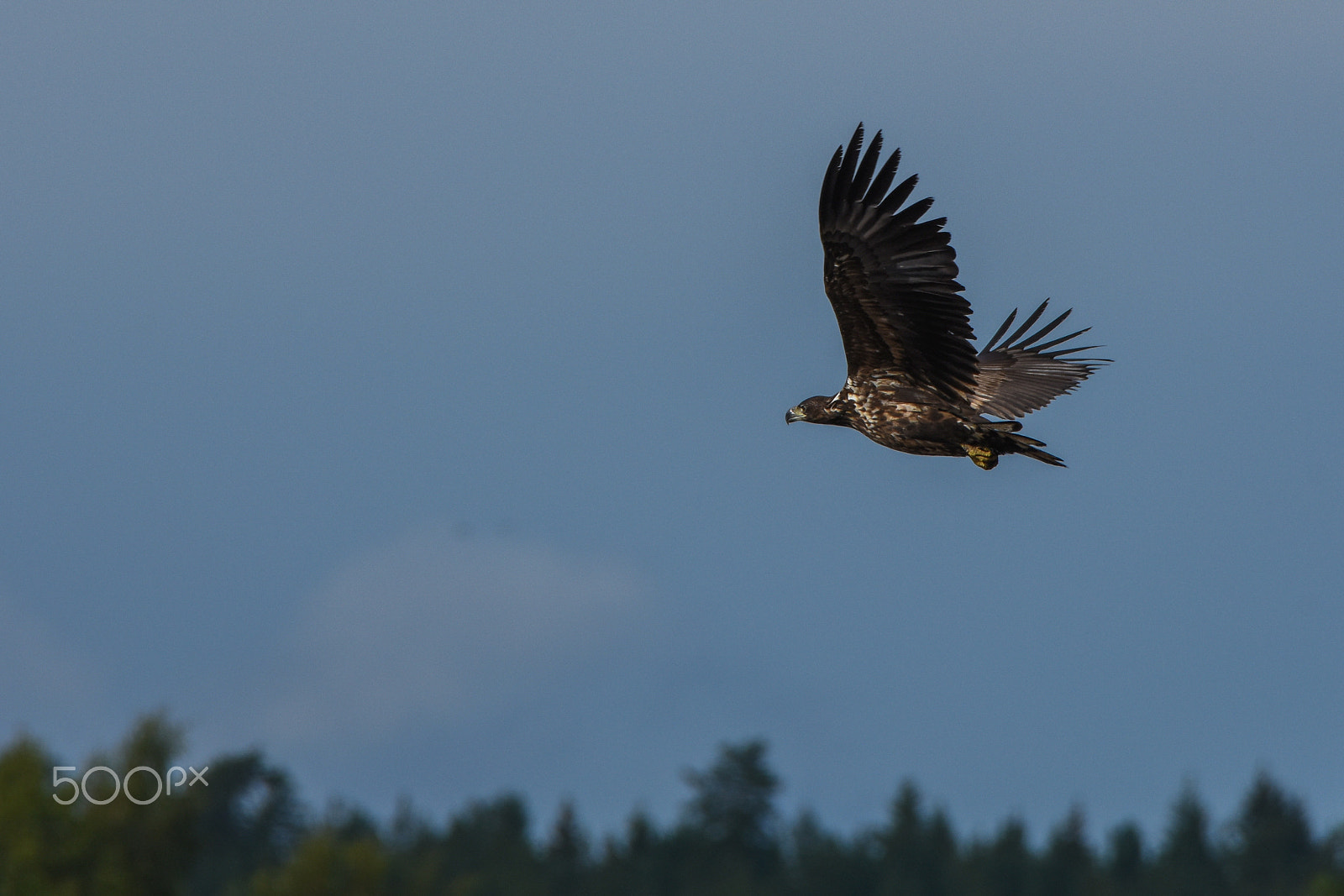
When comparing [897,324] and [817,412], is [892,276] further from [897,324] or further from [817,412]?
[817,412]

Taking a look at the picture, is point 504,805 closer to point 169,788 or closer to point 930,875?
point 930,875

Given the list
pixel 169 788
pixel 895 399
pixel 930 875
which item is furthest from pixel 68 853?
pixel 930 875

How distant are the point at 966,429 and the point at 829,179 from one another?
7.77 feet

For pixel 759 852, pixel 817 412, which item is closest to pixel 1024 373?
pixel 817 412

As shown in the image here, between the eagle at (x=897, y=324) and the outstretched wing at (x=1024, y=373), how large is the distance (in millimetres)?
2311

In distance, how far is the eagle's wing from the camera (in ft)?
50.3

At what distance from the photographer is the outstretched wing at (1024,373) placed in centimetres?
1911

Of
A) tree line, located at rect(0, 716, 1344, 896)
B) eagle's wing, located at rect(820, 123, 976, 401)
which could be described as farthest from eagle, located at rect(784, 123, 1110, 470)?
tree line, located at rect(0, 716, 1344, 896)

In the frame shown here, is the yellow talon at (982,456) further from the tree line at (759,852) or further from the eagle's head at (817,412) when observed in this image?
the tree line at (759,852)

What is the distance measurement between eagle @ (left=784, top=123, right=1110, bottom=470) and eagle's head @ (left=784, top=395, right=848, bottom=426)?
2 cm

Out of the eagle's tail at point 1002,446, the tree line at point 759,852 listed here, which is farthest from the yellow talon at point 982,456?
the tree line at point 759,852

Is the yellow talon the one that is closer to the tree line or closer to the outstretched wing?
the outstretched wing

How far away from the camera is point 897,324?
1599 centimetres

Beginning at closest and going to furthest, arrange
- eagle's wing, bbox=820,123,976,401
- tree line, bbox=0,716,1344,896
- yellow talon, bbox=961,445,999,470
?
1. eagle's wing, bbox=820,123,976,401
2. yellow talon, bbox=961,445,999,470
3. tree line, bbox=0,716,1344,896
